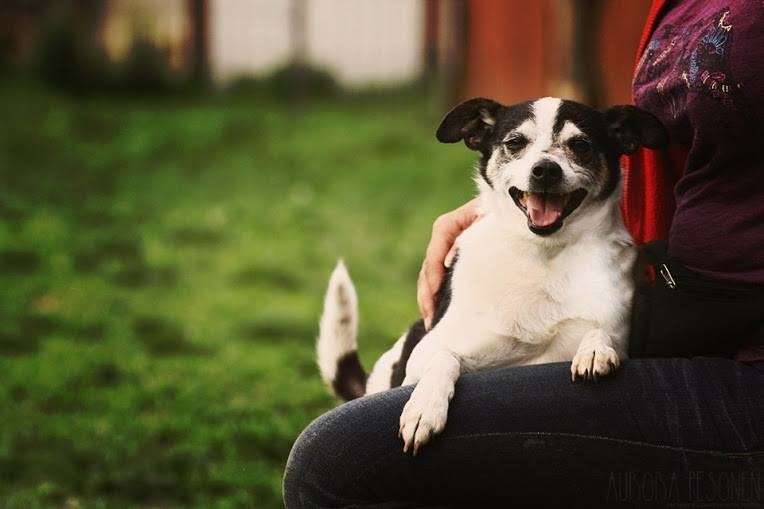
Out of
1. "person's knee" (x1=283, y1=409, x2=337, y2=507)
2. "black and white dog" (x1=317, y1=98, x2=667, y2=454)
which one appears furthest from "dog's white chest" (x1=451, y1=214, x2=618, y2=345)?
"person's knee" (x1=283, y1=409, x2=337, y2=507)

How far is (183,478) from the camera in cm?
324

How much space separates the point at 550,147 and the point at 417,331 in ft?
1.83

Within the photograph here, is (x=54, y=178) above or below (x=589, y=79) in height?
below

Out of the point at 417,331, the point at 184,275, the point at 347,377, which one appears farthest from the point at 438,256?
the point at 184,275

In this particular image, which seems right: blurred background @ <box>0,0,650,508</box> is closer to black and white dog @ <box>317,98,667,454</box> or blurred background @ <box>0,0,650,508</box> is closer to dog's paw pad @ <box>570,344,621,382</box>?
black and white dog @ <box>317,98,667,454</box>

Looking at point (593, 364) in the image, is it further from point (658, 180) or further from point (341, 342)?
point (341, 342)

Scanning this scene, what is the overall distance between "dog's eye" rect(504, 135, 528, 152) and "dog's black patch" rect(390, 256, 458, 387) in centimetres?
31

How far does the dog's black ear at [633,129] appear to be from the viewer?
221cm

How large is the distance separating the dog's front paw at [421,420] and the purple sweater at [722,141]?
0.56 metres

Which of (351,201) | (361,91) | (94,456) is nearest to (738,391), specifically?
(94,456)

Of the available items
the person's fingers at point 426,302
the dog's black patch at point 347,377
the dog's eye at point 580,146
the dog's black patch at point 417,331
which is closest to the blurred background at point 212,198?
the dog's black patch at point 347,377

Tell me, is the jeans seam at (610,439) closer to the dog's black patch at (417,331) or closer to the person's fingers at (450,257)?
the dog's black patch at (417,331)

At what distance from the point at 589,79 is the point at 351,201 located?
1.87 m

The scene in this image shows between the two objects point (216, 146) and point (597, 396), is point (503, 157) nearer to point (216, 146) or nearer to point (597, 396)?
point (597, 396)
